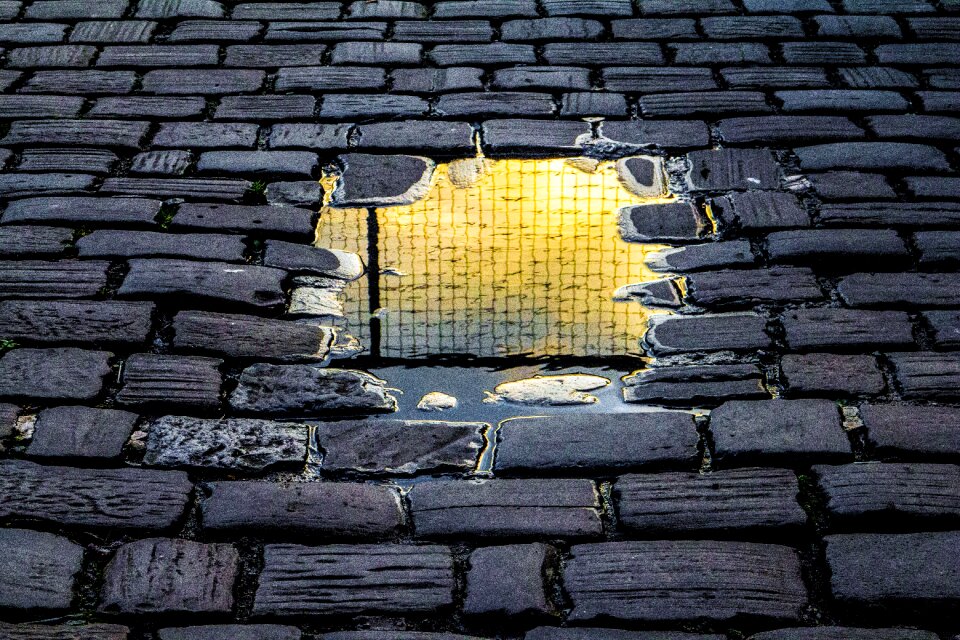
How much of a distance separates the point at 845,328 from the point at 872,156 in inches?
44.9

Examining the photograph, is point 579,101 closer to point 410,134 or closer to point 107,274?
point 410,134

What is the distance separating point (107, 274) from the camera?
11.0ft

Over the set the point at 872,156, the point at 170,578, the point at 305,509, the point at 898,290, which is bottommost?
the point at 170,578

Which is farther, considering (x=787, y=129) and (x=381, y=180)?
(x=787, y=129)

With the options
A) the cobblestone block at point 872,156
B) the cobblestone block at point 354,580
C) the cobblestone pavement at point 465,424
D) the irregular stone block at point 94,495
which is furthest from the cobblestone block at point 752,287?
the irregular stone block at point 94,495

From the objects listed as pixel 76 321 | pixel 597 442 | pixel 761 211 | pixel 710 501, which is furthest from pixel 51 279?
pixel 761 211

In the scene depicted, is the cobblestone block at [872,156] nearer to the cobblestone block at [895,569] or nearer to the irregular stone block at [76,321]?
the cobblestone block at [895,569]

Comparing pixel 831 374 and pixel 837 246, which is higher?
pixel 837 246

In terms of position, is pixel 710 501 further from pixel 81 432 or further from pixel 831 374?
pixel 81 432

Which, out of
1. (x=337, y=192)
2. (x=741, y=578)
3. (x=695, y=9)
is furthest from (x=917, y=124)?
(x=741, y=578)

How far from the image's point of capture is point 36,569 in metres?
2.28

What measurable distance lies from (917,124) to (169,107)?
9.45ft

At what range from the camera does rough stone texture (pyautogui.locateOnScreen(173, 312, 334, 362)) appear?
3.04 m

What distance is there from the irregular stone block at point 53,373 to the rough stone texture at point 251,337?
0.77 ft
